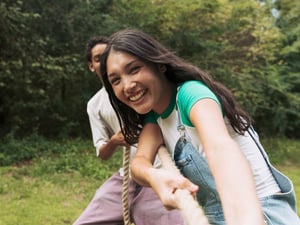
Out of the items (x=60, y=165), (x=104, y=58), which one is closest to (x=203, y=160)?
(x=104, y=58)

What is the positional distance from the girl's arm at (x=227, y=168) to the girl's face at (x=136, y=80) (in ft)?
0.63

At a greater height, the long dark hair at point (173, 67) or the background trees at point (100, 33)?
the long dark hair at point (173, 67)

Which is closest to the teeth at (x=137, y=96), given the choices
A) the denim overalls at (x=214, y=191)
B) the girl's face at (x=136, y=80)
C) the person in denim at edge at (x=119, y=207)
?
the girl's face at (x=136, y=80)

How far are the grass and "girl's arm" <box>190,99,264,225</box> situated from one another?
3.27 metres

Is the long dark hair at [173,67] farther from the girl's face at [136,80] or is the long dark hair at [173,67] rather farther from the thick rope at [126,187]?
the thick rope at [126,187]

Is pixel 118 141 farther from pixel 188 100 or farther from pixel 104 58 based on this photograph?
pixel 188 100

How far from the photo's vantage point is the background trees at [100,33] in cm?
612

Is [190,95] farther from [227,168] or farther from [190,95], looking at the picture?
[227,168]

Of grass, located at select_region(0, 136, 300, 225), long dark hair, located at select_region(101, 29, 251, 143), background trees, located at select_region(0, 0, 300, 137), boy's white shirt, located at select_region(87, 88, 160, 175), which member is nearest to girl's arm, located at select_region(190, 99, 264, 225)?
long dark hair, located at select_region(101, 29, 251, 143)

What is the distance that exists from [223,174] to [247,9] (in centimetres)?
735

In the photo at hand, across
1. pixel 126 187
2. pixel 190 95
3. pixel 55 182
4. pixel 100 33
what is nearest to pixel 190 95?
pixel 190 95

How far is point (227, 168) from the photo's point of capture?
0.79 m

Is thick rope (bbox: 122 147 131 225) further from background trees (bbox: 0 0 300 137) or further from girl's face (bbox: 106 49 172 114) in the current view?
background trees (bbox: 0 0 300 137)

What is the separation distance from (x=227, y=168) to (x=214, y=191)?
0.28 metres
